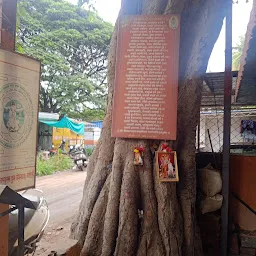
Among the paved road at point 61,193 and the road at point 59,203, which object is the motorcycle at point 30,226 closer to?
the road at point 59,203

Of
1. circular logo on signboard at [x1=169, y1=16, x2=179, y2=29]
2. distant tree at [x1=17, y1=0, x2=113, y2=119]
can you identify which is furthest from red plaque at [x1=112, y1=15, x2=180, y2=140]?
distant tree at [x1=17, y1=0, x2=113, y2=119]

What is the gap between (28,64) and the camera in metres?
2.10

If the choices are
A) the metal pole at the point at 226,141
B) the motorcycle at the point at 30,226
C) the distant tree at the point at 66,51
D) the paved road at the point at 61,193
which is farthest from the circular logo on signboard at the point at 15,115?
the distant tree at the point at 66,51

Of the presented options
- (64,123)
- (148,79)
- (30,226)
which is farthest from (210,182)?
(64,123)

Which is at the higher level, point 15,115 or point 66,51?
point 66,51

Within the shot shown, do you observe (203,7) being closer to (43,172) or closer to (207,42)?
(207,42)

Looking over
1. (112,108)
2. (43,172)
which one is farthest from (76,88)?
(112,108)

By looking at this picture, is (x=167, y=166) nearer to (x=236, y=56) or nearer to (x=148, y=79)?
(x=148, y=79)

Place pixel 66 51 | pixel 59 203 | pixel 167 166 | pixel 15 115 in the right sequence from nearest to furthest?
pixel 15 115
pixel 167 166
pixel 59 203
pixel 66 51

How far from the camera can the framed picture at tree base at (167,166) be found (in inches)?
119

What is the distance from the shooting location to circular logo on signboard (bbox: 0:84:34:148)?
1921 mm

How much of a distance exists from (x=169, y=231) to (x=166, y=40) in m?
2.01

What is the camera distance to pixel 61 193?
9086mm

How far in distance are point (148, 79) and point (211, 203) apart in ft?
5.53
